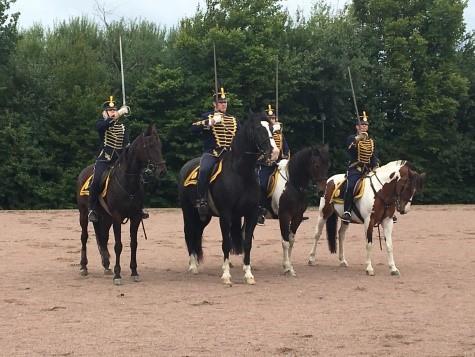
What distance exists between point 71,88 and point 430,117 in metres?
18.3

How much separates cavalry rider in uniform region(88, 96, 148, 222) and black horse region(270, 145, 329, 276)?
2459mm

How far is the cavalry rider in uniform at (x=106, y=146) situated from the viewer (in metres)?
13.0

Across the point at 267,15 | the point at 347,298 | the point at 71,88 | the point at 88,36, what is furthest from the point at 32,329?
the point at 88,36

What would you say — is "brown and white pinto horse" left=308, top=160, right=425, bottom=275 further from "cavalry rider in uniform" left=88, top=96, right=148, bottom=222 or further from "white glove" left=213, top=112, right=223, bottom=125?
"cavalry rider in uniform" left=88, top=96, right=148, bottom=222

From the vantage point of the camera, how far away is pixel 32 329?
28.6 ft

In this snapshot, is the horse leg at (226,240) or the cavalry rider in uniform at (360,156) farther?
the cavalry rider in uniform at (360,156)

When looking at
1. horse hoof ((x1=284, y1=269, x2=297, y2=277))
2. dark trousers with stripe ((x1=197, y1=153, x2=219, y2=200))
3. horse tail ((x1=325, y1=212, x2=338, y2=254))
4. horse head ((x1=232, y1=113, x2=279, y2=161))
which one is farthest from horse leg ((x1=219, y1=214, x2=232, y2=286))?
horse tail ((x1=325, y1=212, x2=338, y2=254))

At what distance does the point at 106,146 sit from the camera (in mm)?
13141

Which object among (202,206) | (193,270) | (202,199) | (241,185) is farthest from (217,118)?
(193,270)

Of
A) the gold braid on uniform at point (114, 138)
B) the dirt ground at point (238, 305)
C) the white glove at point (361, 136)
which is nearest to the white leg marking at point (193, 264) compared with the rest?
the dirt ground at point (238, 305)

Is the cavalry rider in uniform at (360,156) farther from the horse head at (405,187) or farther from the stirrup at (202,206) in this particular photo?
the stirrup at (202,206)

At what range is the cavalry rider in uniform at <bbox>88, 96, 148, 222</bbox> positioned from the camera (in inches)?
511

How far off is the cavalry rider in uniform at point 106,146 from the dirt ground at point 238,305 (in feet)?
4.47

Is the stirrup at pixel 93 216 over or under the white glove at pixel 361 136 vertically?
under
